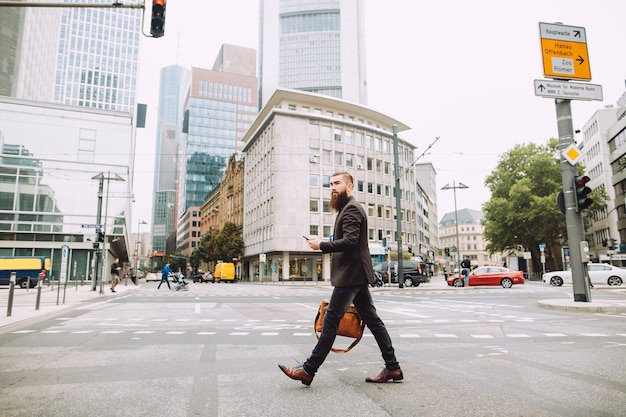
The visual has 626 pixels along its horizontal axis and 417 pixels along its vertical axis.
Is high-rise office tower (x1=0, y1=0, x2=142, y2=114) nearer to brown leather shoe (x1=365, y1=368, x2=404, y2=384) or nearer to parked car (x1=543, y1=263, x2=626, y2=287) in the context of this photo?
parked car (x1=543, y1=263, x2=626, y2=287)

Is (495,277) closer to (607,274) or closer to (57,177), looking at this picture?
(607,274)

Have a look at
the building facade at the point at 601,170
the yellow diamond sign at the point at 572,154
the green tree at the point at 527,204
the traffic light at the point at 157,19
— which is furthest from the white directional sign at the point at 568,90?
the building facade at the point at 601,170

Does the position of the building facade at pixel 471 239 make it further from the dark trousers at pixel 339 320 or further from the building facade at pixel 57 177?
the dark trousers at pixel 339 320

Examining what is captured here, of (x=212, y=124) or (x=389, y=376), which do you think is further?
(x=212, y=124)

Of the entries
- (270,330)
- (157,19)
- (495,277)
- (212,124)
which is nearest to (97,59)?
(212,124)

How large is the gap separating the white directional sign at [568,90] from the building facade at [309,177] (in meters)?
33.9

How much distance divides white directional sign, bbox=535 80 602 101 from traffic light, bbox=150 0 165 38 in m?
10.2

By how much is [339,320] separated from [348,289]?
28 centimetres

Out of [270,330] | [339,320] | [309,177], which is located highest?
[309,177]

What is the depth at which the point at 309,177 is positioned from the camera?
169ft

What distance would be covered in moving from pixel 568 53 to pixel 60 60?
13471 centimetres

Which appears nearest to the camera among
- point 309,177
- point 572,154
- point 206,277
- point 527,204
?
point 572,154

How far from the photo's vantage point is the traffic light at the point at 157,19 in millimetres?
9211

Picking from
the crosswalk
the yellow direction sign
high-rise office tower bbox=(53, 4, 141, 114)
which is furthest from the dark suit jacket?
high-rise office tower bbox=(53, 4, 141, 114)
